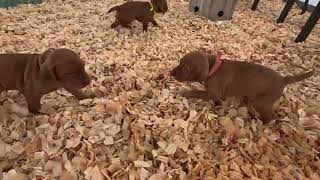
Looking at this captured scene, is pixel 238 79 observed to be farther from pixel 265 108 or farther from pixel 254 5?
pixel 254 5

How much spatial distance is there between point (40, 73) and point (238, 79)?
104 centimetres

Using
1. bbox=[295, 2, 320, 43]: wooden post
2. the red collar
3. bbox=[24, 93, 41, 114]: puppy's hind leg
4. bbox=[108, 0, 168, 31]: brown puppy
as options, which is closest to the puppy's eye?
the red collar

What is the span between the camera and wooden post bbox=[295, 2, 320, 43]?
2.99 m

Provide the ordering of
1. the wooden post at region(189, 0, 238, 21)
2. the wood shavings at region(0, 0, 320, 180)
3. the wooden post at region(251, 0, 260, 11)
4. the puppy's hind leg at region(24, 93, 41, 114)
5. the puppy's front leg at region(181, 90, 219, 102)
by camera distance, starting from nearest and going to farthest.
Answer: the wood shavings at region(0, 0, 320, 180), the puppy's hind leg at region(24, 93, 41, 114), the puppy's front leg at region(181, 90, 219, 102), the wooden post at region(189, 0, 238, 21), the wooden post at region(251, 0, 260, 11)

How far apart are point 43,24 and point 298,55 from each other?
85.5 inches

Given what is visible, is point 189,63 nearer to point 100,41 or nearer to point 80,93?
point 80,93

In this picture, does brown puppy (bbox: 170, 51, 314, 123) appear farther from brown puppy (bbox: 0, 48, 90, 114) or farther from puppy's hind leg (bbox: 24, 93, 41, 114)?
puppy's hind leg (bbox: 24, 93, 41, 114)

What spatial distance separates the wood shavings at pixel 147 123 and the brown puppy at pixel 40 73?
163 mm

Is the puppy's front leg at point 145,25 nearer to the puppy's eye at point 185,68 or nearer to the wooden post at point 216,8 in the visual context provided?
the wooden post at point 216,8

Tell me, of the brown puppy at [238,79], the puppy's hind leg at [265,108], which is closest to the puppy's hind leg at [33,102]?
the brown puppy at [238,79]

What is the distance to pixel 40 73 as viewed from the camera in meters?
1.80

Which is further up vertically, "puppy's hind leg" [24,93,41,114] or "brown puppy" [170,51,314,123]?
"brown puppy" [170,51,314,123]

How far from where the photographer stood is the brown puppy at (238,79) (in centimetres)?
193

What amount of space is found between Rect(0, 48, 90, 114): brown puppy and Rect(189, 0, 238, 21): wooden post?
2.04 metres
